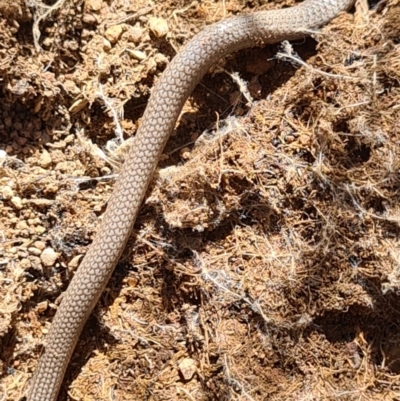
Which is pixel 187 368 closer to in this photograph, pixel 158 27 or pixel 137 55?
pixel 137 55

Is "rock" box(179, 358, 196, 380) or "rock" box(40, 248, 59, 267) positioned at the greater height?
"rock" box(40, 248, 59, 267)

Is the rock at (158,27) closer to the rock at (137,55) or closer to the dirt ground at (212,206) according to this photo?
the dirt ground at (212,206)

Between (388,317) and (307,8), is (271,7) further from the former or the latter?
(388,317)

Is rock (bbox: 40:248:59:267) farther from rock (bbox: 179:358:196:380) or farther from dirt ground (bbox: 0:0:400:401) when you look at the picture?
rock (bbox: 179:358:196:380)

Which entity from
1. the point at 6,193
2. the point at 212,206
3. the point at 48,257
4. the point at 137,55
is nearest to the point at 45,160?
the point at 6,193

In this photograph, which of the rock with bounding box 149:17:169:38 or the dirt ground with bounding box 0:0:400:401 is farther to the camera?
the rock with bounding box 149:17:169:38

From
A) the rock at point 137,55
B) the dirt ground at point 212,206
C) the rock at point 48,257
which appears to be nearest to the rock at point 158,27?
the dirt ground at point 212,206

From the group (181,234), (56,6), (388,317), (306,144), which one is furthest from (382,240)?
(56,6)

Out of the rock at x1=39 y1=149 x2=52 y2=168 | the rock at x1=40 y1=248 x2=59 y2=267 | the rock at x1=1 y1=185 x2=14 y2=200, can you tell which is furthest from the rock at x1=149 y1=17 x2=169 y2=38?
the rock at x1=40 y1=248 x2=59 y2=267
